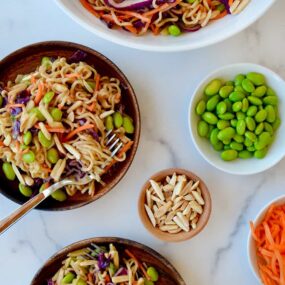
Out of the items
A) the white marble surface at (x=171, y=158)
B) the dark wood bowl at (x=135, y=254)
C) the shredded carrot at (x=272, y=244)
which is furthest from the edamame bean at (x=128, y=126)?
→ the shredded carrot at (x=272, y=244)

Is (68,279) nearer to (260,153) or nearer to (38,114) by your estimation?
(38,114)

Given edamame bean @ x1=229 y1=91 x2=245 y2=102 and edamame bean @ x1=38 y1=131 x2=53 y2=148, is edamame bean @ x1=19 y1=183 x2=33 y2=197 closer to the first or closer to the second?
edamame bean @ x1=38 y1=131 x2=53 y2=148

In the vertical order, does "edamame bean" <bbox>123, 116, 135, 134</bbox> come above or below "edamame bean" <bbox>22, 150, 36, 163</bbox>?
below

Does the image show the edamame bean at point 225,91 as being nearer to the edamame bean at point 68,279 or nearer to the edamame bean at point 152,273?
the edamame bean at point 152,273

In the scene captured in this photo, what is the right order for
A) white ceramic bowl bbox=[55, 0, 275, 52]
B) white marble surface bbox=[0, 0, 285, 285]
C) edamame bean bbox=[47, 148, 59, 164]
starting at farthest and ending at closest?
white marble surface bbox=[0, 0, 285, 285]
edamame bean bbox=[47, 148, 59, 164]
white ceramic bowl bbox=[55, 0, 275, 52]

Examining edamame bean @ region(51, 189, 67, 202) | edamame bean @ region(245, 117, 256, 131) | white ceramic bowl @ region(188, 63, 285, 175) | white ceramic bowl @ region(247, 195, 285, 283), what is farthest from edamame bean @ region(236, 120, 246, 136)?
edamame bean @ region(51, 189, 67, 202)

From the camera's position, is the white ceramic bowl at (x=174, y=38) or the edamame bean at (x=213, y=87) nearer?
the white ceramic bowl at (x=174, y=38)

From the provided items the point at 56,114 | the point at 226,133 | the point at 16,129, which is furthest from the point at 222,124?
the point at 16,129
